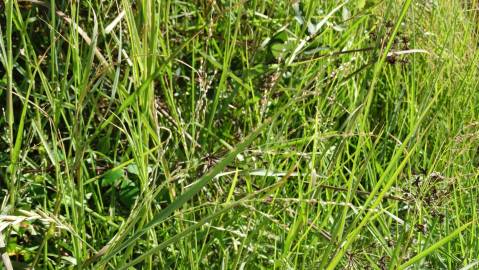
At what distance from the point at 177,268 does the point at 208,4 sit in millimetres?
707

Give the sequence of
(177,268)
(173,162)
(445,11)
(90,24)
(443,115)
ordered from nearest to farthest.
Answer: (177,268)
(173,162)
(90,24)
(443,115)
(445,11)

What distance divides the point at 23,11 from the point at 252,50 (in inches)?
21.0

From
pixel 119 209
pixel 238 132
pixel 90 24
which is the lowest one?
pixel 119 209

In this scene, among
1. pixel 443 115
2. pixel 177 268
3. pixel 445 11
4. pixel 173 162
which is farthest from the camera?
pixel 445 11

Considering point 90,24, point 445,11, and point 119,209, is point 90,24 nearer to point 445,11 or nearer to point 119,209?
point 119,209

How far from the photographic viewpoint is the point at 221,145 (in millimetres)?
1698

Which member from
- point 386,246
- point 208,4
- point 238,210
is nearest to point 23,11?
point 208,4

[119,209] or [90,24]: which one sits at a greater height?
[90,24]

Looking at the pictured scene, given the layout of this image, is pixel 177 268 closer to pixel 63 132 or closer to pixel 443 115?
pixel 63 132

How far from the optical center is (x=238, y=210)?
1472 millimetres

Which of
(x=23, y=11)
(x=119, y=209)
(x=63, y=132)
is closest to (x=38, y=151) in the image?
(x=63, y=132)

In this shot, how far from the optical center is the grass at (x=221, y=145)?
1.23m

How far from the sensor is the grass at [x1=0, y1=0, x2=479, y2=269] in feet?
4.05

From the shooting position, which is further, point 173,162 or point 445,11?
point 445,11
